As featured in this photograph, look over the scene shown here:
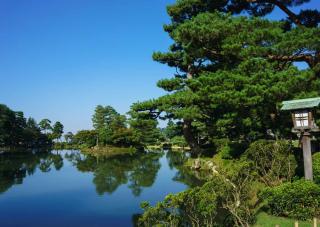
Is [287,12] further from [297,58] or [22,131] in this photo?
[22,131]

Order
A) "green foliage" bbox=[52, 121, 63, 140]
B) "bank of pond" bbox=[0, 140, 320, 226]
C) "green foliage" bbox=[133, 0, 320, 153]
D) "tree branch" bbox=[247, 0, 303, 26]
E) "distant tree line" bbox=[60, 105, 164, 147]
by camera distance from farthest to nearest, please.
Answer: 1. "green foliage" bbox=[52, 121, 63, 140]
2. "distant tree line" bbox=[60, 105, 164, 147]
3. "tree branch" bbox=[247, 0, 303, 26]
4. "green foliage" bbox=[133, 0, 320, 153]
5. "bank of pond" bbox=[0, 140, 320, 226]

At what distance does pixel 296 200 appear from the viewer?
21.6ft

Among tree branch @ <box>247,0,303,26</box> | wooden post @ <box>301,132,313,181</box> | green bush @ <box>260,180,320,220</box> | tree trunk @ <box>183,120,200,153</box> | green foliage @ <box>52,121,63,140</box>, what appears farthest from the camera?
green foliage @ <box>52,121,63,140</box>

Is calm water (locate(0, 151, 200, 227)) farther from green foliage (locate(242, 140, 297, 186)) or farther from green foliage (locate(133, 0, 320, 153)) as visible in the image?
green foliage (locate(133, 0, 320, 153))

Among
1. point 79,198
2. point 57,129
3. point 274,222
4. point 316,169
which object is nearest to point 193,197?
point 274,222

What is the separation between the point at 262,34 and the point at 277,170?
361cm

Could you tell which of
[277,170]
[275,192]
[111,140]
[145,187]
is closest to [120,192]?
[145,187]

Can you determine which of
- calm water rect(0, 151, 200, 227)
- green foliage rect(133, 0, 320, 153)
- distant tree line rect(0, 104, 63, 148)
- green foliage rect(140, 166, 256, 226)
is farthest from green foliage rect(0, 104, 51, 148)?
green foliage rect(140, 166, 256, 226)

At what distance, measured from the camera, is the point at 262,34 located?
872 centimetres

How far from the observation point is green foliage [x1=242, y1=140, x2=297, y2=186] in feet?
28.8

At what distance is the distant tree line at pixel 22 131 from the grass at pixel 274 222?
4637cm

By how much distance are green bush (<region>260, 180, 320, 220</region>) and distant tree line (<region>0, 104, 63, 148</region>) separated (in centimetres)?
4645

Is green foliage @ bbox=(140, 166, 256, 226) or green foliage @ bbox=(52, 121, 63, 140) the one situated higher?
green foliage @ bbox=(52, 121, 63, 140)

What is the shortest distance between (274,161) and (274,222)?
2.63 metres
